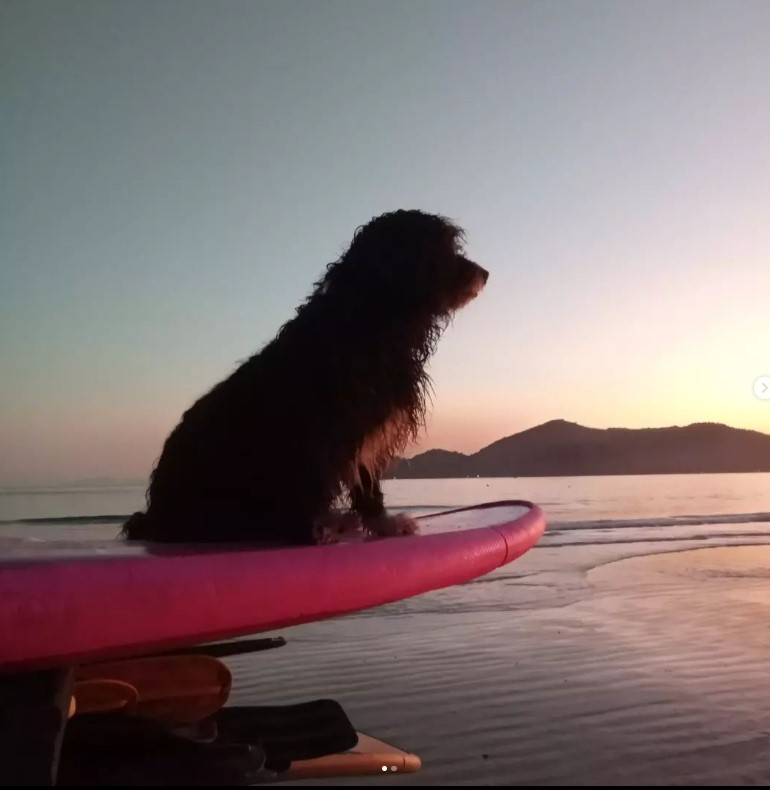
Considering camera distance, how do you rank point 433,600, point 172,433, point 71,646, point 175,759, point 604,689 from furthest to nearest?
point 433,600 → point 604,689 → point 172,433 → point 175,759 → point 71,646

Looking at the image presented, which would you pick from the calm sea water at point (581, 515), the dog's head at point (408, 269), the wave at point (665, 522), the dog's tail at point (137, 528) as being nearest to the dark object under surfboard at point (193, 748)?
the dog's tail at point (137, 528)

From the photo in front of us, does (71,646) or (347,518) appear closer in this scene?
(71,646)

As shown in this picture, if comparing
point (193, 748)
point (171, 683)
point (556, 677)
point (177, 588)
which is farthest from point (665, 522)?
point (177, 588)

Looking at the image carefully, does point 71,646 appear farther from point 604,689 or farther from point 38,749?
point 604,689

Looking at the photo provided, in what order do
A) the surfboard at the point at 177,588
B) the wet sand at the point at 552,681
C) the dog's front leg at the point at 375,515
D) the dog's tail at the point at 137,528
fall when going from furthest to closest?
1. the dog's front leg at the point at 375,515
2. the dog's tail at the point at 137,528
3. the wet sand at the point at 552,681
4. the surfboard at the point at 177,588

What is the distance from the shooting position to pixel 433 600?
7.59 metres

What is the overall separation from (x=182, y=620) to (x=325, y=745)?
1473 mm

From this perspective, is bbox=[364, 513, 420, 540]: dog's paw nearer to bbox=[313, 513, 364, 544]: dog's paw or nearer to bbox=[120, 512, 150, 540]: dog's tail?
bbox=[313, 513, 364, 544]: dog's paw

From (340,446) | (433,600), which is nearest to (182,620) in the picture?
(340,446)

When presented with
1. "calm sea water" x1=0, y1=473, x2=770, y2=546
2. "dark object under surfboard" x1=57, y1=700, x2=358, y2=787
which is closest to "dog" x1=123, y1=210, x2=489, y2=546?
"dark object under surfboard" x1=57, y1=700, x2=358, y2=787

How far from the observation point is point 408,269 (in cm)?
349

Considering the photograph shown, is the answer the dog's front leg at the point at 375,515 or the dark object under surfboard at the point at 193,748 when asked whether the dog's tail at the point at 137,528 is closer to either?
the dark object under surfboard at the point at 193,748

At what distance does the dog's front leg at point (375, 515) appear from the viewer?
3785mm

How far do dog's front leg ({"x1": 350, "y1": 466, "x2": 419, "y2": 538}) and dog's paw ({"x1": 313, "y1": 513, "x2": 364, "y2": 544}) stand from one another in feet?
0.25
